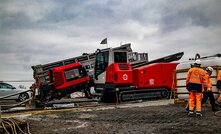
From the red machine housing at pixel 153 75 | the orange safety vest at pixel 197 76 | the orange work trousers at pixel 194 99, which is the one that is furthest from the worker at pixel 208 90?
the red machine housing at pixel 153 75

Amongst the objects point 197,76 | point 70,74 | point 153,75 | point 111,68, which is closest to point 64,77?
point 70,74

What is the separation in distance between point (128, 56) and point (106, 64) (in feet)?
4.77

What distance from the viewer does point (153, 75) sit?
1777cm

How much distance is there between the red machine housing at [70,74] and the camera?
16281mm

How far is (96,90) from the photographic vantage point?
57.8 ft

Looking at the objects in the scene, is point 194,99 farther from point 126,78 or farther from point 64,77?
point 64,77

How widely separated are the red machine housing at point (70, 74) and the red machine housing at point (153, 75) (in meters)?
3.03

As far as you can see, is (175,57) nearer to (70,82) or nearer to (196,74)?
(70,82)

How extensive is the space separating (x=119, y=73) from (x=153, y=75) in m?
2.37

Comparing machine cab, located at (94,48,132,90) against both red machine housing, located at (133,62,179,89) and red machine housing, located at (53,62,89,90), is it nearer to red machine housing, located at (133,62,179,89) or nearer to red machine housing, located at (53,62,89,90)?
red machine housing, located at (133,62,179,89)

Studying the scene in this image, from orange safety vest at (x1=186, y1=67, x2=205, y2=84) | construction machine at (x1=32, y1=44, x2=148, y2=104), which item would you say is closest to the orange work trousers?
orange safety vest at (x1=186, y1=67, x2=205, y2=84)

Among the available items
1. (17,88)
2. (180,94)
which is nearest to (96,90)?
(180,94)

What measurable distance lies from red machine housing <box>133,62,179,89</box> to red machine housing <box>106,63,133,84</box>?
55 centimetres

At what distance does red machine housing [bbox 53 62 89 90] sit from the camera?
1628cm
